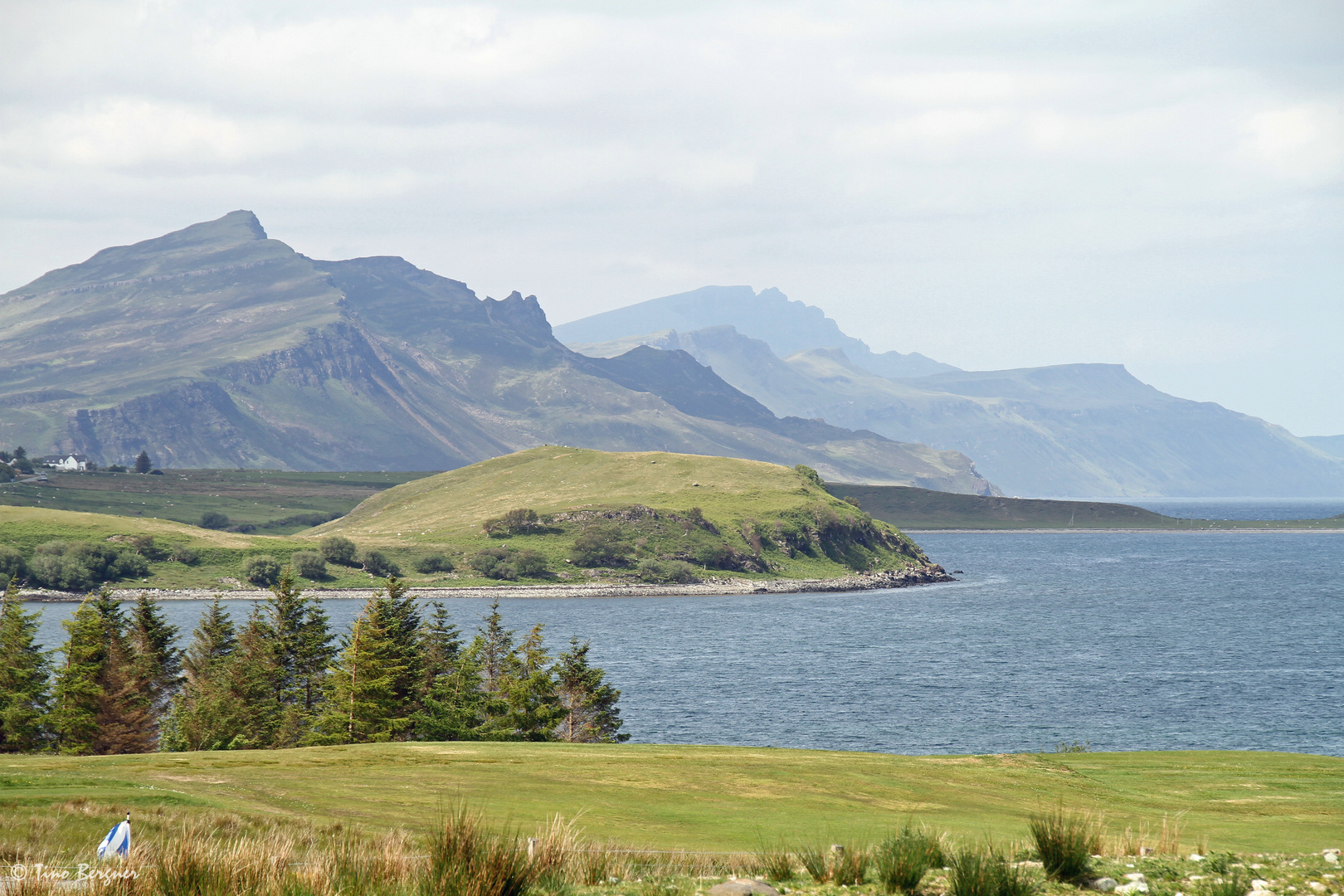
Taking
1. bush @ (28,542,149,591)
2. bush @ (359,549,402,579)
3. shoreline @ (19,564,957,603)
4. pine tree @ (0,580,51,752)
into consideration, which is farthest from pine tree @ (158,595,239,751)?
bush @ (359,549,402,579)

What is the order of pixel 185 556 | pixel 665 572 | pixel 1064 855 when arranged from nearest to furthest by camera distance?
pixel 1064 855 → pixel 185 556 → pixel 665 572

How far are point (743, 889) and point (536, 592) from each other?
167 m

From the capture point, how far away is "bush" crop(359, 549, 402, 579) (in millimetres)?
187850

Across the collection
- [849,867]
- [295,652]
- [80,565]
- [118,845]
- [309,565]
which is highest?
[118,845]

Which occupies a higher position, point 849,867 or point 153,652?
point 849,867

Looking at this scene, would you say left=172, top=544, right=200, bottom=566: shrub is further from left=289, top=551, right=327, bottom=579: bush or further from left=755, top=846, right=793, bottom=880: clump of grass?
left=755, top=846, right=793, bottom=880: clump of grass

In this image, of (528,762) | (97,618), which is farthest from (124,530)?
(528,762)

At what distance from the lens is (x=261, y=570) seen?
17775cm

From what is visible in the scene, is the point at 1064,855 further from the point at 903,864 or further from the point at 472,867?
the point at 472,867

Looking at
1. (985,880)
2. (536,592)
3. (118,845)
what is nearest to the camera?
(118,845)

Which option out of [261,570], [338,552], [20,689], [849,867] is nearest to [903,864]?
[849,867]

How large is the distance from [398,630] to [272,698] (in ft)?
25.8

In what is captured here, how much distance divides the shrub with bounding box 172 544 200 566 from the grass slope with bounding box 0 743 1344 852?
530 feet

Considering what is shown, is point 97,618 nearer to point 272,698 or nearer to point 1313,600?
point 272,698
